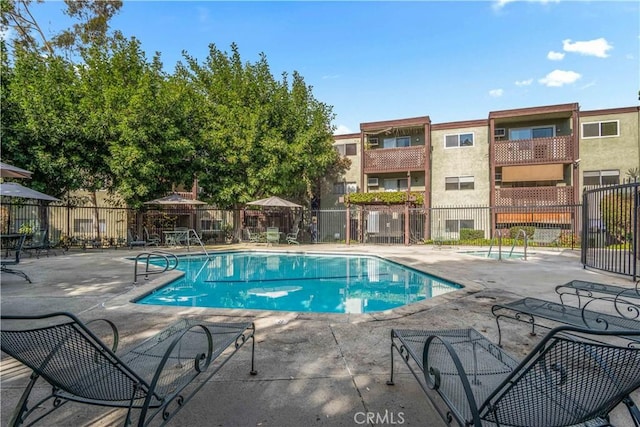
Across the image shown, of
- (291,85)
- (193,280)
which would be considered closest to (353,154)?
(291,85)

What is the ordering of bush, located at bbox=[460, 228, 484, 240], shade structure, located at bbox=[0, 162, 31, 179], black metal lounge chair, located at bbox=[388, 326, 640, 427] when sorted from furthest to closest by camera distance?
bush, located at bbox=[460, 228, 484, 240]
shade structure, located at bbox=[0, 162, 31, 179]
black metal lounge chair, located at bbox=[388, 326, 640, 427]

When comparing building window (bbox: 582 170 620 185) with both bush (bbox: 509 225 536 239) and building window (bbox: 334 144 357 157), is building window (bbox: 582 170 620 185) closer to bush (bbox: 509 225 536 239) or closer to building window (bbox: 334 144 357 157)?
bush (bbox: 509 225 536 239)

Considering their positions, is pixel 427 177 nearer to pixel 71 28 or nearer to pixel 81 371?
pixel 81 371

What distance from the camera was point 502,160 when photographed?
61.1 ft

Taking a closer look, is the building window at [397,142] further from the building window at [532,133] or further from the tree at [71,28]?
the tree at [71,28]

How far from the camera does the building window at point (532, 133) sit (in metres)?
19.0

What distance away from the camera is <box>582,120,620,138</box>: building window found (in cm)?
1753

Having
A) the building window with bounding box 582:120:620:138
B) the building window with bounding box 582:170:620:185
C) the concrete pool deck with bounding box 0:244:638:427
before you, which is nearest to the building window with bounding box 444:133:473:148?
the building window with bounding box 582:120:620:138

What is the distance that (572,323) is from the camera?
308 cm

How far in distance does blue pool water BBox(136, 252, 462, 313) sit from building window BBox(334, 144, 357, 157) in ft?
36.2

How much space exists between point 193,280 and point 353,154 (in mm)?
15611

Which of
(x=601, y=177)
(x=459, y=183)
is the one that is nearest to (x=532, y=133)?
(x=601, y=177)

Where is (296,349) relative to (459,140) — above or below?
below

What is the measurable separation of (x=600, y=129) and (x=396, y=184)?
37.0ft
